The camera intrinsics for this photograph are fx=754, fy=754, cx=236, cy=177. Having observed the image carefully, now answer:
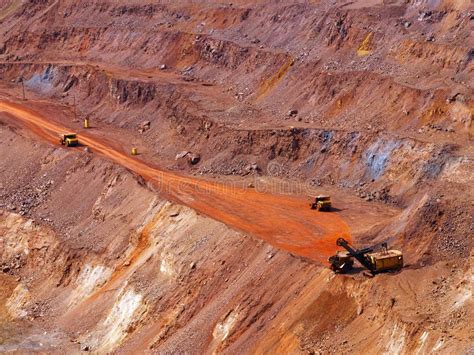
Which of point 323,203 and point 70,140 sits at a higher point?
point 323,203

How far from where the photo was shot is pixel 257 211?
3881 cm

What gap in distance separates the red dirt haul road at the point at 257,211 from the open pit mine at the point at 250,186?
17 cm

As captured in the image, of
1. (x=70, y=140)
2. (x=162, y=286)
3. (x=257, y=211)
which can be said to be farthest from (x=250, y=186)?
(x=70, y=140)

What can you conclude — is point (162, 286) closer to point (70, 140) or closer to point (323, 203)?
point (323, 203)

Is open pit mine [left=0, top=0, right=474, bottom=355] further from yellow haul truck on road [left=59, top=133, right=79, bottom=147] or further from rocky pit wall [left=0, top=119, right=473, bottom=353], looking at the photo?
yellow haul truck on road [left=59, top=133, right=79, bottom=147]

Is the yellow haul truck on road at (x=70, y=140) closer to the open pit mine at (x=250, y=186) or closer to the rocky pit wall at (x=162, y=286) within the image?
the open pit mine at (x=250, y=186)

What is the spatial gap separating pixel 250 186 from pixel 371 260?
15.8 m

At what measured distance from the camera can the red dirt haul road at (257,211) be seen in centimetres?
3434

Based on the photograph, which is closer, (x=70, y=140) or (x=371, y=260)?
(x=371, y=260)

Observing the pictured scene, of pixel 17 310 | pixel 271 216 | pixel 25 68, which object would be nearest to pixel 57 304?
pixel 17 310

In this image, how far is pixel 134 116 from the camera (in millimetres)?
56906

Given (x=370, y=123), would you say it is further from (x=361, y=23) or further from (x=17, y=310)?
(x=17, y=310)

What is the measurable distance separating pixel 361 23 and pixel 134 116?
59.2ft

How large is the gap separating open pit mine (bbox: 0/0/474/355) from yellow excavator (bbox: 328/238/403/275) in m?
0.07
